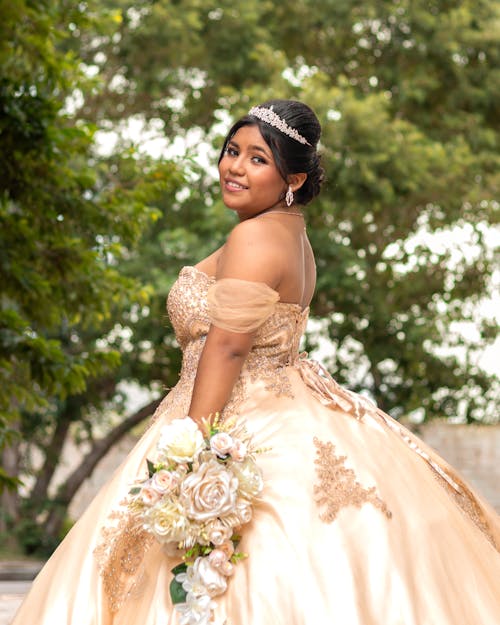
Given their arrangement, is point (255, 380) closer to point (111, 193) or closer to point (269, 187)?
point (269, 187)

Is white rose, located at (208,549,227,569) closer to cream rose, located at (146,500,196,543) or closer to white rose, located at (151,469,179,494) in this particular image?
cream rose, located at (146,500,196,543)

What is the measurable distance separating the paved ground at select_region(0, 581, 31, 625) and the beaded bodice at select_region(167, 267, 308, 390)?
434cm

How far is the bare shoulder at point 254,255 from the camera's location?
3.06 metres

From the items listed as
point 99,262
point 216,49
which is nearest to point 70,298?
point 99,262

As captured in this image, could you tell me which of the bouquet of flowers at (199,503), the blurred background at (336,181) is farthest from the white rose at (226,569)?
the blurred background at (336,181)

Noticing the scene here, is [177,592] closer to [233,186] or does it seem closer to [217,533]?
[217,533]

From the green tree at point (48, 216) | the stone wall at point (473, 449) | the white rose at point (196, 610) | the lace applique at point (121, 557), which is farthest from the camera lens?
the stone wall at point (473, 449)

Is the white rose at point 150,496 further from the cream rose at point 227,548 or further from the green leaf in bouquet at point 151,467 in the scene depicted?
the cream rose at point 227,548

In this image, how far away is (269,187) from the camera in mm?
3268

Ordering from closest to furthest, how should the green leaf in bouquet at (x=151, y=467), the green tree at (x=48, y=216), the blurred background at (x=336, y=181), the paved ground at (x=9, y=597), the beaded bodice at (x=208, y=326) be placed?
the green leaf in bouquet at (x=151, y=467) → the beaded bodice at (x=208, y=326) → the green tree at (x=48, y=216) → the paved ground at (x=9, y=597) → the blurred background at (x=336, y=181)

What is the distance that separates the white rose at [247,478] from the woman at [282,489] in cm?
11

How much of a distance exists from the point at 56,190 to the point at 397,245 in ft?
30.2

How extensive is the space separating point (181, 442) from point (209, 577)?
352 mm

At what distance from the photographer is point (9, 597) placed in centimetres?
1038
